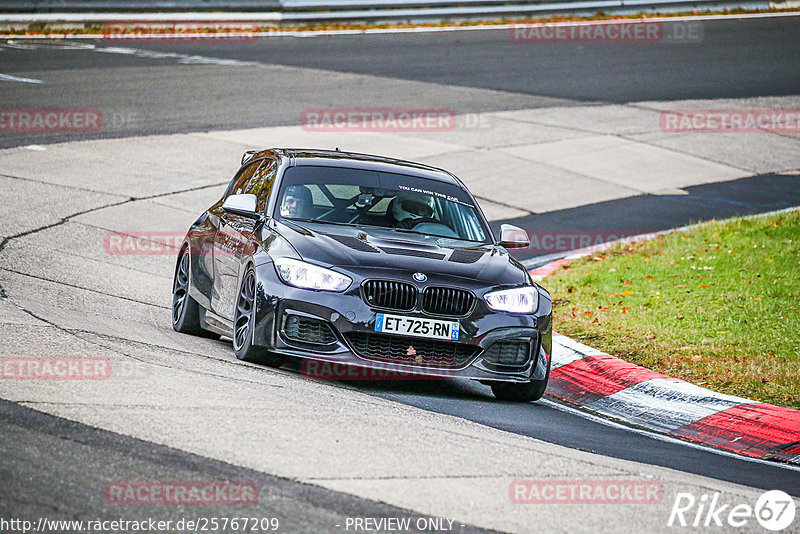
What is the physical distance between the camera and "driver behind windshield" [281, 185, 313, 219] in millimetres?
9229

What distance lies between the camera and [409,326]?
26.6 feet

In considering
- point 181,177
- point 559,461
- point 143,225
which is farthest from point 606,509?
point 181,177

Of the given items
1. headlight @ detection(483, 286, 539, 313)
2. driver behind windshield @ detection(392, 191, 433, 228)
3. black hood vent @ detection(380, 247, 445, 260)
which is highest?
driver behind windshield @ detection(392, 191, 433, 228)

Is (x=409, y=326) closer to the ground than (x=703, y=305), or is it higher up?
higher up

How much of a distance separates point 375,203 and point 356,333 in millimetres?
1612

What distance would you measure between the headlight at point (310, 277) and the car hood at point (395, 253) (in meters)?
0.07

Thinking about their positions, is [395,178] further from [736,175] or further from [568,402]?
[736,175]

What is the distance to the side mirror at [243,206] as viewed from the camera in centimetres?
914

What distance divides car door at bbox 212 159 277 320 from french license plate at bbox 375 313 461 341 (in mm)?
1219

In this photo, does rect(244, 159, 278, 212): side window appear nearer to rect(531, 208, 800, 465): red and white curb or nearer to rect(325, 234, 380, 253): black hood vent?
rect(325, 234, 380, 253): black hood vent

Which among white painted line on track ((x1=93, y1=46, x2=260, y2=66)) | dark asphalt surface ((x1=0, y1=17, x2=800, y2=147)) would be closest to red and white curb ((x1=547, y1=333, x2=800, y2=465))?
dark asphalt surface ((x1=0, y1=17, x2=800, y2=147))
